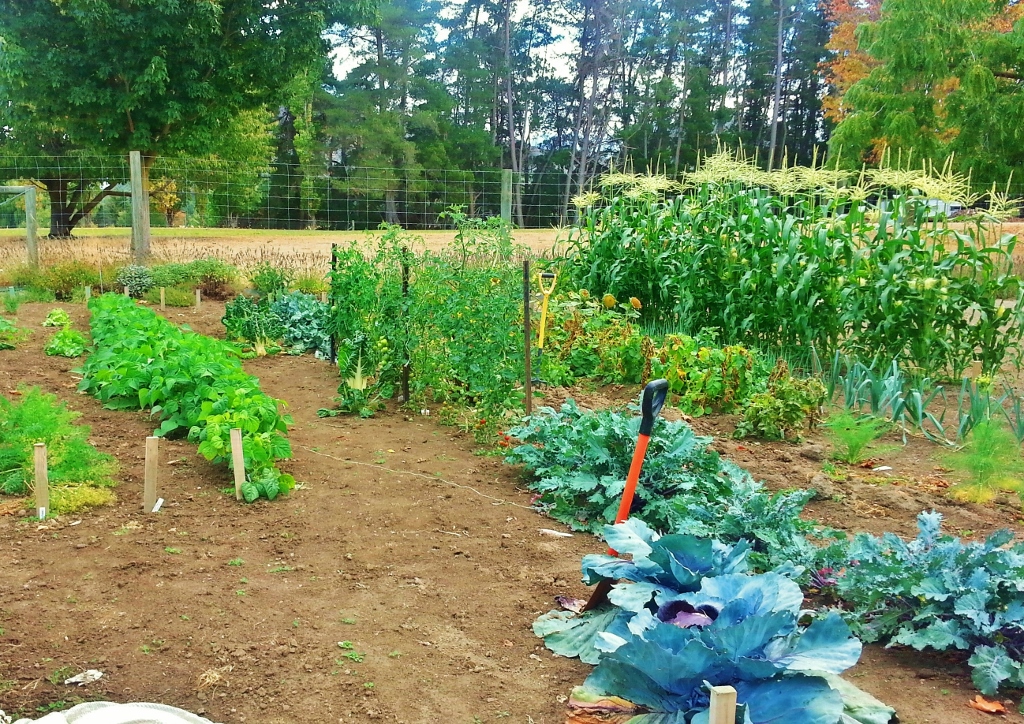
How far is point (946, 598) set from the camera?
8.75 ft

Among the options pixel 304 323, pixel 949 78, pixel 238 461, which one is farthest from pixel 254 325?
pixel 949 78

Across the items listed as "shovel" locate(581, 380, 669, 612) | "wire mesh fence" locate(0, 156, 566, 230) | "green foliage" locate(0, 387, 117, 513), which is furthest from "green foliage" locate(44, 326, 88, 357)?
"wire mesh fence" locate(0, 156, 566, 230)

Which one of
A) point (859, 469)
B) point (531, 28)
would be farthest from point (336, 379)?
point (531, 28)

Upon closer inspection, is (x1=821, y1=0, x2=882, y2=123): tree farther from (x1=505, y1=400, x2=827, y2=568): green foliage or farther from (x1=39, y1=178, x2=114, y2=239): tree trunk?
(x1=505, y1=400, x2=827, y2=568): green foliage

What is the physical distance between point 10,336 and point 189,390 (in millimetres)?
3817

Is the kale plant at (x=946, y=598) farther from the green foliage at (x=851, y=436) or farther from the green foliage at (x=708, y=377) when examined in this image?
the green foliage at (x=708, y=377)

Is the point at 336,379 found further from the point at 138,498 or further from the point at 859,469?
the point at 859,469

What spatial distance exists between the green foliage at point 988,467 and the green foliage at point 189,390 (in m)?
3.39

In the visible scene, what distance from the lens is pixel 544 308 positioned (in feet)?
20.1

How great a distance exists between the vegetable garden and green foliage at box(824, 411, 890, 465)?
0.03m

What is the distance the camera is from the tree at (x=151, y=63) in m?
15.2

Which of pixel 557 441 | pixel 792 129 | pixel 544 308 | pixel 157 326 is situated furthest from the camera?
pixel 792 129

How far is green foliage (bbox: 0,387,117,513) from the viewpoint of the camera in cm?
389

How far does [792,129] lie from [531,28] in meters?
10.5
